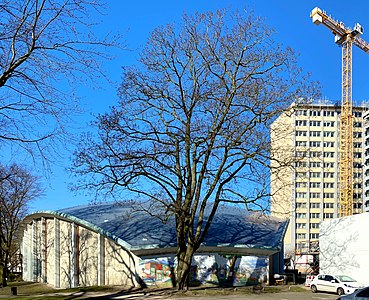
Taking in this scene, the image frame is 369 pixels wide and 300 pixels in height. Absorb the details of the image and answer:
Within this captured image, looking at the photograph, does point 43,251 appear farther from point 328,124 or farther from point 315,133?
point 328,124

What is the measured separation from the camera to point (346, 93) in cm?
11106

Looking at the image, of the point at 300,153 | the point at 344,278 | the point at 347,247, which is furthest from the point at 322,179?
the point at 300,153

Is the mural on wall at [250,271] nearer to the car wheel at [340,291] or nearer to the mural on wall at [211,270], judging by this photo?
the mural on wall at [211,270]

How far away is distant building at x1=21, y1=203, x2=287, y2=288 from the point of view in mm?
37188

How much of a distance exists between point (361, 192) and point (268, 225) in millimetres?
87704

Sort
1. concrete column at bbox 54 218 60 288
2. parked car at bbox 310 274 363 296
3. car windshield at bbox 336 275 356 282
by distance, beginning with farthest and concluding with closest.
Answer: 1. concrete column at bbox 54 218 60 288
2. car windshield at bbox 336 275 356 282
3. parked car at bbox 310 274 363 296

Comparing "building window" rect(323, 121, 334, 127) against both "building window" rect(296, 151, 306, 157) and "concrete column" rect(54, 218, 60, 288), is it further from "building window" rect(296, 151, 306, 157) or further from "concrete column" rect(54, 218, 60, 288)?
"building window" rect(296, 151, 306, 157)

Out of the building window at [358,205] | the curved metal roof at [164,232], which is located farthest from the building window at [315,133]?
the curved metal roof at [164,232]

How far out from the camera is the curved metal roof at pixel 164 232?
122 ft

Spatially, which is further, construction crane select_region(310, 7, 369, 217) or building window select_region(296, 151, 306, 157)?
construction crane select_region(310, 7, 369, 217)

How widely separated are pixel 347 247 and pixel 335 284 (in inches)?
174

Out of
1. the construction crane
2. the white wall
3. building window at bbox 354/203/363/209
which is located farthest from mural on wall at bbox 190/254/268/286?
building window at bbox 354/203/363/209

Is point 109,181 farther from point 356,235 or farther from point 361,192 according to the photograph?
point 361,192

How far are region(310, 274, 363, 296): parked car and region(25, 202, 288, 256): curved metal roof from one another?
474 cm
